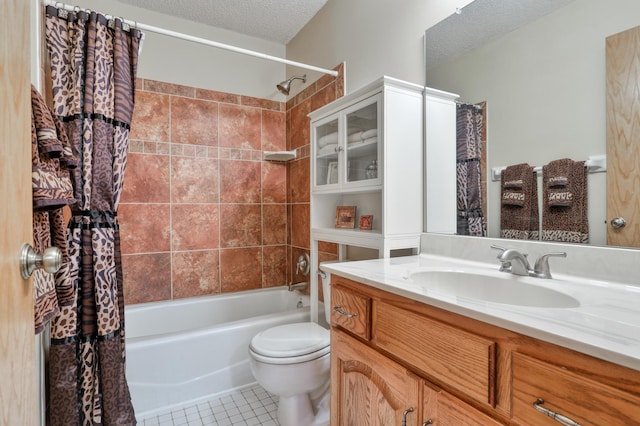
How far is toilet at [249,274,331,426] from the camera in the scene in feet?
4.71

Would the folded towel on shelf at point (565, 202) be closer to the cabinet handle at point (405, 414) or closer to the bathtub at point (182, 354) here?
the cabinet handle at point (405, 414)

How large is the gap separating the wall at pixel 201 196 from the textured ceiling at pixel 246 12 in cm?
51

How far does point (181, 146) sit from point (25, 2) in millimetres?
1810

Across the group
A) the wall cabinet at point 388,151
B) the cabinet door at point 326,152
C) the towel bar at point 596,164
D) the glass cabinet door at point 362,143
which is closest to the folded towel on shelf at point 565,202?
the towel bar at point 596,164

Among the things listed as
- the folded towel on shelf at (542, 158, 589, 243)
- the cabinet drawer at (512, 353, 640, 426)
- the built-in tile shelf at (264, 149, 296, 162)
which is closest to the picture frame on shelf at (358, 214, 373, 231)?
the folded towel on shelf at (542, 158, 589, 243)

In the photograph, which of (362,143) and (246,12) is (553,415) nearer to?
(362,143)

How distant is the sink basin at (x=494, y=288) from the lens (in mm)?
885

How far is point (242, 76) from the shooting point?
2.62 metres

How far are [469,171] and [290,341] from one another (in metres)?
1.12

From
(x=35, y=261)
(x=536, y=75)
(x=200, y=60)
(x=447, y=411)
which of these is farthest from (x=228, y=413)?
(x=200, y=60)

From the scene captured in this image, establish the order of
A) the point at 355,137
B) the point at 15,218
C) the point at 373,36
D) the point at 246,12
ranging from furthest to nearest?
the point at 246,12
the point at 373,36
the point at 355,137
the point at 15,218

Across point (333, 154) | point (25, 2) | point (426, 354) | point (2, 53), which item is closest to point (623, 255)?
point (426, 354)

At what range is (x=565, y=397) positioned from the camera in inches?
21.5

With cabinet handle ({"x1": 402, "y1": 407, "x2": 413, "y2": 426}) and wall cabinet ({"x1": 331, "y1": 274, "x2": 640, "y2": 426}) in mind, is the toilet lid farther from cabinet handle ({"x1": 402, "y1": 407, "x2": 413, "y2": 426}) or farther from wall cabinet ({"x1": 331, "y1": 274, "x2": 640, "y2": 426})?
cabinet handle ({"x1": 402, "y1": 407, "x2": 413, "y2": 426})
